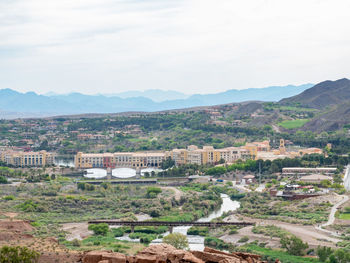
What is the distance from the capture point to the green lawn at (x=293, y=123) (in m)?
109

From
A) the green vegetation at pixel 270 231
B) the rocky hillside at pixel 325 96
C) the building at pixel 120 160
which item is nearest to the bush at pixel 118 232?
the green vegetation at pixel 270 231

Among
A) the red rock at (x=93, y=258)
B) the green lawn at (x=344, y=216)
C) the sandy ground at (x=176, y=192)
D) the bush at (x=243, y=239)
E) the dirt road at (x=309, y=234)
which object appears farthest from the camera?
the sandy ground at (x=176, y=192)

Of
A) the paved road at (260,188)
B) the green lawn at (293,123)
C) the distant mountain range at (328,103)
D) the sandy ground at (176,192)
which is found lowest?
the sandy ground at (176,192)

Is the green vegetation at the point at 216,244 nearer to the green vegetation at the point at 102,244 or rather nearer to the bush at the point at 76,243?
the green vegetation at the point at 102,244

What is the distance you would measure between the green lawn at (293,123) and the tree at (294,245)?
74135 millimetres

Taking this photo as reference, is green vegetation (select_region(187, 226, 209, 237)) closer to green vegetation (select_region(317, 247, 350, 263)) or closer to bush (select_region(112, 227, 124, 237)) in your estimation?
bush (select_region(112, 227, 124, 237))

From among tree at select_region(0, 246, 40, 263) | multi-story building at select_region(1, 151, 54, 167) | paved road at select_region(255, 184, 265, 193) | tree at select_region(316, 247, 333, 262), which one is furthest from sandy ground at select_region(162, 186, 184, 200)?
tree at select_region(0, 246, 40, 263)

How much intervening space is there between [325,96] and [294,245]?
118 metres

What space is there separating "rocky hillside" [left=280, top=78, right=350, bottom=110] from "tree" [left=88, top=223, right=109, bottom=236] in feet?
336

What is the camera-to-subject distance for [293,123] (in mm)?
112000

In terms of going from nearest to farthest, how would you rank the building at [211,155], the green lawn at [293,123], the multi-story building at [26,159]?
the building at [211,155]
the multi-story building at [26,159]
the green lawn at [293,123]

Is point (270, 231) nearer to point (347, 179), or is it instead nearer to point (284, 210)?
point (284, 210)

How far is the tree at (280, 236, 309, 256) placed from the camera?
3406 centimetres

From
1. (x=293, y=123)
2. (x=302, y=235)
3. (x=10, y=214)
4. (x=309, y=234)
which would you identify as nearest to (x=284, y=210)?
(x=309, y=234)
